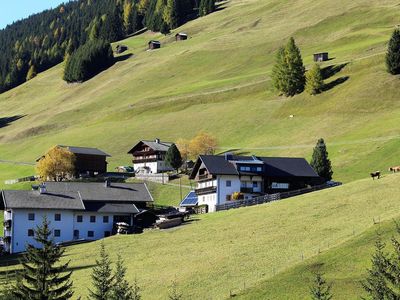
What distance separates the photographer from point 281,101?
6447 inches

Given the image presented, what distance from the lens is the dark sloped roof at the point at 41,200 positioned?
94.5 metres

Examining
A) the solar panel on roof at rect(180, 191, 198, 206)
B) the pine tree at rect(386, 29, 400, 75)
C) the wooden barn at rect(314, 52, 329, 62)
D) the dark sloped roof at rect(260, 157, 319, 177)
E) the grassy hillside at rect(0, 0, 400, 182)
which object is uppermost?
the wooden barn at rect(314, 52, 329, 62)

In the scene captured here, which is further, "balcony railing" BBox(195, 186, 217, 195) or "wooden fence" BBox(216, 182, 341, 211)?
"balcony railing" BBox(195, 186, 217, 195)

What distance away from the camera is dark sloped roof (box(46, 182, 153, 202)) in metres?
101

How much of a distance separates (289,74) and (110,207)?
80.0m

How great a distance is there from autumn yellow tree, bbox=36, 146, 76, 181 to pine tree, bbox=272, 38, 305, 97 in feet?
189

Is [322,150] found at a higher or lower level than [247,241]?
higher

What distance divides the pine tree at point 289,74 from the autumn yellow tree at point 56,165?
189ft

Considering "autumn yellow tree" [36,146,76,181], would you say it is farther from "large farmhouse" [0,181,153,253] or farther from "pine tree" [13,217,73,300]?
"pine tree" [13,217,73,300]

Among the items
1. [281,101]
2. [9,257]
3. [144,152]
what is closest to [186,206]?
[9,257]

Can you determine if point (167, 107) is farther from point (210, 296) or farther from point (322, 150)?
point (210, 296)

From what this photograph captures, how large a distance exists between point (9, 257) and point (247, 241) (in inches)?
1346

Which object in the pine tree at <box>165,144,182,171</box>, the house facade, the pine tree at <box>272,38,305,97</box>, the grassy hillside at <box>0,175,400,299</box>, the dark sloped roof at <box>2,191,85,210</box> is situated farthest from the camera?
the pine tree at <box>272,38,305,97</box>

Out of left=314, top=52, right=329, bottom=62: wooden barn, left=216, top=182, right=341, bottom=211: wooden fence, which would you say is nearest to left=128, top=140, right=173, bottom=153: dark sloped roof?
left=216, top=182, right=341, bottom=211: wooden fence
